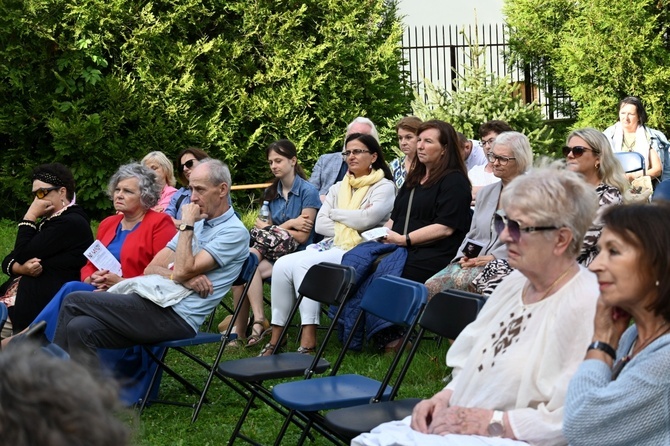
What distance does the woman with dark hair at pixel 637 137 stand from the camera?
930 cm

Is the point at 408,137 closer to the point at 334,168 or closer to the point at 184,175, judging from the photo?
the point at 334,168

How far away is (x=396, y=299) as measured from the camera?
187 inches

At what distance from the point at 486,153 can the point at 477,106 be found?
371 centimetres

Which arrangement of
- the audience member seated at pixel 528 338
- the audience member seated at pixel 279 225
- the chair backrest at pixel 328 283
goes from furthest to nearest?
the audience member seated at pixel 279 225 < the chair backrest at pixel 328 283 < the audience member seated at pixel 528 338

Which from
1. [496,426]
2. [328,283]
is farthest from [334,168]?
[496,426]

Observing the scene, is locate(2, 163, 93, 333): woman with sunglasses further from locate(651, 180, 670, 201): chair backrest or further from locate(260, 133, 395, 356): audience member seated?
locate(651, 180, 670, 201): chair backrest

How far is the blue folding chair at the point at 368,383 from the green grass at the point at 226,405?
2.43 ft

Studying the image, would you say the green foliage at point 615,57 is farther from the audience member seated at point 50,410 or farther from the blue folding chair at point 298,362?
the audience member seated at point 50,410

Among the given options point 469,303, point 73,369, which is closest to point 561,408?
point 469,303

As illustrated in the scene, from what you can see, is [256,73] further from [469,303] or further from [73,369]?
[73,369]

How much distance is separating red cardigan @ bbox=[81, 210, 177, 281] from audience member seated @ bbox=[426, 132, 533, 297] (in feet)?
5.85


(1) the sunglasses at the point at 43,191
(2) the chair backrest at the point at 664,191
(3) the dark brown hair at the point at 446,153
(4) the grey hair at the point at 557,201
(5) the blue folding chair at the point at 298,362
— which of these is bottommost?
(5) the blue folding chair at the point at 298,362

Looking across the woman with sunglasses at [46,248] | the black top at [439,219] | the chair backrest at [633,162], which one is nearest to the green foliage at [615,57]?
the chair backrest at [633,162]

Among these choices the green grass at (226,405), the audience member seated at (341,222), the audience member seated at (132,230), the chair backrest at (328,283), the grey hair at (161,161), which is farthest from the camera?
the grey hair at (161,161)
